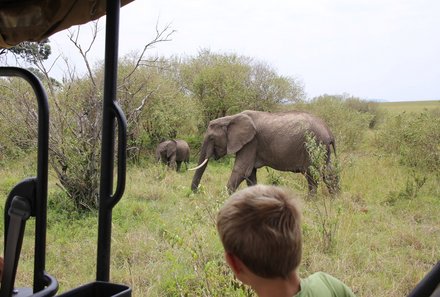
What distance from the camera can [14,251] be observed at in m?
1.25

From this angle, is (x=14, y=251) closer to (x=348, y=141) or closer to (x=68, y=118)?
(x=68, y=118)

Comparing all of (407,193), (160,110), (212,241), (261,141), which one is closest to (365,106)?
(160,110)

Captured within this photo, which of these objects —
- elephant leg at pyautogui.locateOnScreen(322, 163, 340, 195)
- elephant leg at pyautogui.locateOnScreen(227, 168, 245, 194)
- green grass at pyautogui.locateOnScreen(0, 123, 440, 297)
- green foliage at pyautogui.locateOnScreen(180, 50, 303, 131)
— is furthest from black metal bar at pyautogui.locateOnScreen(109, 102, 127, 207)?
green foliage at pyautogui.locateOnScreen(180, 50, 303, 131)

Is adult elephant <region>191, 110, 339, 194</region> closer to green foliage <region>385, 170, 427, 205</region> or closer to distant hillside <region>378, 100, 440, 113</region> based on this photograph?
green foliage <region>385, 170, 427, 205</region>

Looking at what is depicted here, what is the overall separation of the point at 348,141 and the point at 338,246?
737 cm

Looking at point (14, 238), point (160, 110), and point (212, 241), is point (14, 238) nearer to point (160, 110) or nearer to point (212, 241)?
point (212, 241)

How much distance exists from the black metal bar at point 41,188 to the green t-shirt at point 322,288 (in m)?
0.64

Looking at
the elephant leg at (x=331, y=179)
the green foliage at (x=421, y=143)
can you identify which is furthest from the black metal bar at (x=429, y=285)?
the green foliage at (x=421, y=143)

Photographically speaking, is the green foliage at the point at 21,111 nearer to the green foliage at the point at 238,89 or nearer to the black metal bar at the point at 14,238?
the black metal bar at the point at 14,238

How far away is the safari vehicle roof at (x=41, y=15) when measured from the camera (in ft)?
4.69

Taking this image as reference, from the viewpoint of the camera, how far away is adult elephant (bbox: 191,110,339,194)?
8.51m

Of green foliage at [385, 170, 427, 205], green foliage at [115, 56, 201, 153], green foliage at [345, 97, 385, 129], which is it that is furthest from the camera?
green foliage at [345, 97, 385, 129]

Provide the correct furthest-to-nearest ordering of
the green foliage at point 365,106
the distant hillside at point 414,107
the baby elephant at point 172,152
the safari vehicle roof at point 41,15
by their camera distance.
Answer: the green foliage at point 365,106
the distant hillside at point 414,107
the baby elephant at point 172,152
the safari vehicle roof at point 41,15

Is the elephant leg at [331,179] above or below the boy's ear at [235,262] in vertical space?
below
